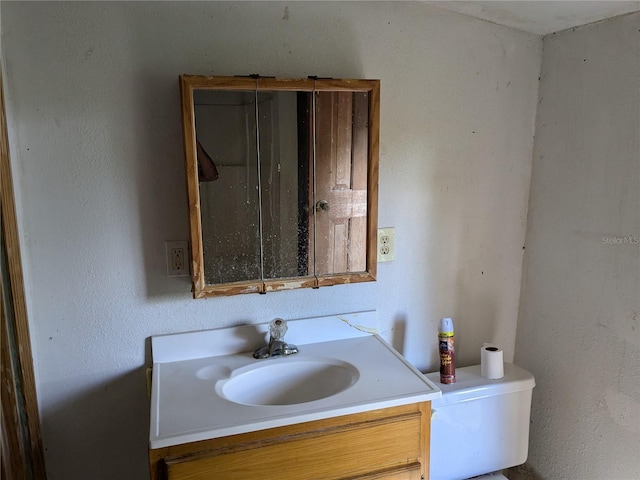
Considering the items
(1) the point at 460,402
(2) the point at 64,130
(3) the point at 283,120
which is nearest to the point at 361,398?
(1) the point at 460,402

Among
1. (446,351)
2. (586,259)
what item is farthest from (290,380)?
(586,259)

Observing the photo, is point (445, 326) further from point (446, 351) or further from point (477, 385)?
point (477, 385)

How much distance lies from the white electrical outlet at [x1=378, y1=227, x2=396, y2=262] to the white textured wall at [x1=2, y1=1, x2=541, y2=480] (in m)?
0.02

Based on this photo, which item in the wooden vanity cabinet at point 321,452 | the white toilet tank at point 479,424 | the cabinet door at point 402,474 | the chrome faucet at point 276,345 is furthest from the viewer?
the white toilet tank at point 479,424

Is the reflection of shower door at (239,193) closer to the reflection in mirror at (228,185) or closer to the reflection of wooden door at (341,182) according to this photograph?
the reflection in mirror at (228,185)

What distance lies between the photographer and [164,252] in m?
1.33

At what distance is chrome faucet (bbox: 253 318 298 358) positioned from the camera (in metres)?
1.36

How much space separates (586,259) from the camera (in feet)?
4.78

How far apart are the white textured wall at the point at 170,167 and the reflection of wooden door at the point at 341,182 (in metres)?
0.12

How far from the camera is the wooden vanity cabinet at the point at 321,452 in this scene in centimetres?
100

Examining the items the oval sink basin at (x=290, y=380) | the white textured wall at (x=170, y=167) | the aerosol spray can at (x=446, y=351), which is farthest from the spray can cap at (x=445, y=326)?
the oval sink basin at (x=290, y=380)

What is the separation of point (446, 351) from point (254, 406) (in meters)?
0.68

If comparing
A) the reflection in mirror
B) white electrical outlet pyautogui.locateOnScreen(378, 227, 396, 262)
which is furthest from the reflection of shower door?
white electrical outlet pyautogui.locateOnScreen(378, 227, 396, 262)

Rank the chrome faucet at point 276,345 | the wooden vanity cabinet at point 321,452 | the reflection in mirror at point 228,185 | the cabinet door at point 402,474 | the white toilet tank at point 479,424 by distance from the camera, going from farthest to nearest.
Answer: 1. the white toilet tank at point 479,424
2. the chrome faucet at point 276,345
3. the reflection in mirror at point 228,185
4. the cabinet door at point 402,474
5. the wooden vanity cabinet at point 321,452
